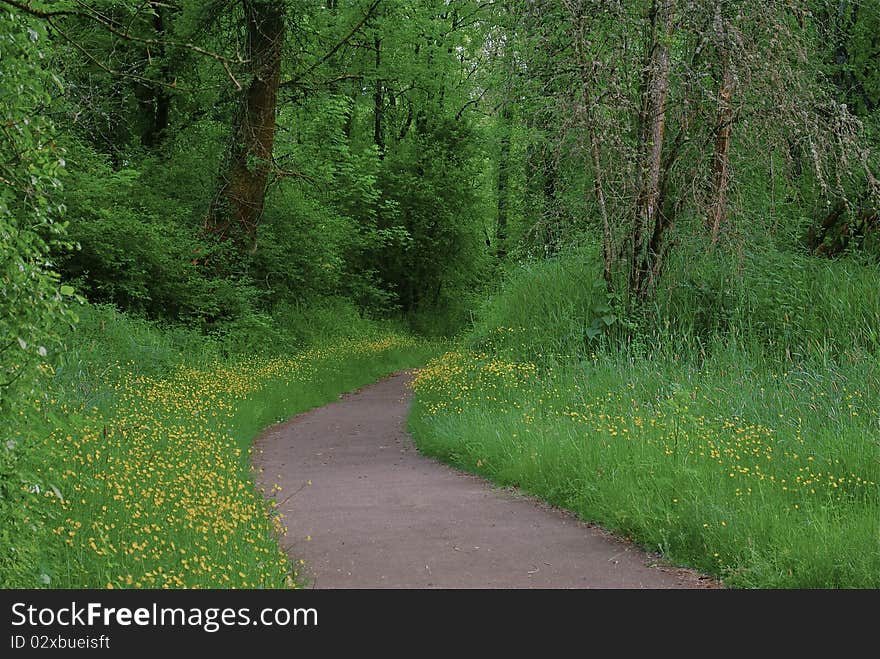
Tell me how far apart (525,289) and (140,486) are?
8.59 meters

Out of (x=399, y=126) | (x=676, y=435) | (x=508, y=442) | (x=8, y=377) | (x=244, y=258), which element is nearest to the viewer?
(x=8, y=377)

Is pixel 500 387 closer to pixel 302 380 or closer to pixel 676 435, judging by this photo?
pixel 676 435

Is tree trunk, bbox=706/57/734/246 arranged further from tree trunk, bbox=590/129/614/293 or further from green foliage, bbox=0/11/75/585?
green foliage, bbox=0/11/75/585

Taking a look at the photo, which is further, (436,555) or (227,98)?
(227,98)

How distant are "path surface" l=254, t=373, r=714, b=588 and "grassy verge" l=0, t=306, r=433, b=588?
1.45 ft

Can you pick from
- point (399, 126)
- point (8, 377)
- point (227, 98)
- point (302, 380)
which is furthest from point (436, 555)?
point (399, 126)

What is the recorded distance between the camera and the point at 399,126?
114 feet

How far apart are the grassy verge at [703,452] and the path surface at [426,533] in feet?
0.98

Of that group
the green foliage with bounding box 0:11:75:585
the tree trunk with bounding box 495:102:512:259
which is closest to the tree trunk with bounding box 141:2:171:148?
the tree trunk with bounding box 495:102:512:259

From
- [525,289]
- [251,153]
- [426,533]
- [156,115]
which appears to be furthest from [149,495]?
[156,115]

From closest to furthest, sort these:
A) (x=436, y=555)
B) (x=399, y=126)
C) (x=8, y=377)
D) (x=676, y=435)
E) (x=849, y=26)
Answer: (x=8, y=377), (x=436, y=555), (x=676, y=435), (x=849, y=26), (x=399, y=126)

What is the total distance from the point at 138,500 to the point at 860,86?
14.2 m

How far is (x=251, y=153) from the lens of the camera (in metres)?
18.5

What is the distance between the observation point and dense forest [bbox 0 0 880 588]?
5.51 meters
